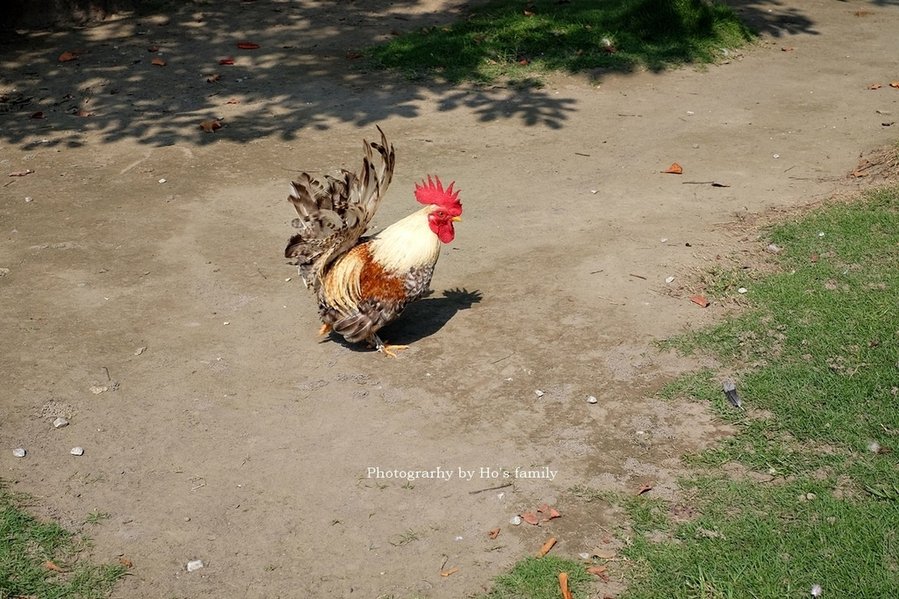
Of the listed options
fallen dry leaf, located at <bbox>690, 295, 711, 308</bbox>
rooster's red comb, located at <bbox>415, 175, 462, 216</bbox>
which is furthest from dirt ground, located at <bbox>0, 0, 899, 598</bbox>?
rooster's red comb, located at <bbox>415, 175, 462, 216</bbox>

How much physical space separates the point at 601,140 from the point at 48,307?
588 cm

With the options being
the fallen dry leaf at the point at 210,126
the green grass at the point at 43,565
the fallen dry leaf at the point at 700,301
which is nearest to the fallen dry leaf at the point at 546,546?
the green grass at the point at 43,565

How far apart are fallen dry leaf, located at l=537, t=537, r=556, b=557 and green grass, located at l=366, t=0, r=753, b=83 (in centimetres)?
801

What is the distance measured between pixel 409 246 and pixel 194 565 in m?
2.60

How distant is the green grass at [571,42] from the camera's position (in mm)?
12047

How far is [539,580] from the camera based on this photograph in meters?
4.55

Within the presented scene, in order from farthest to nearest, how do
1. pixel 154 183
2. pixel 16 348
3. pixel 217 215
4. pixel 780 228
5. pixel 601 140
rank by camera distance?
pixel 601 140 → pixel 154 183 → pixel 217 215 → pixel 780 228 → pixel 16 348

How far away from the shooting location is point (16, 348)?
21.7 ft

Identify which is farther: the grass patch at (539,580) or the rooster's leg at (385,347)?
the rooster's leg at (385,347)

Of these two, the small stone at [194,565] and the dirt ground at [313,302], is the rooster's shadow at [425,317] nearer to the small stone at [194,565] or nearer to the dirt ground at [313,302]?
the dirt ground at [313,302]

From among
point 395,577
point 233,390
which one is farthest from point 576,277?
point 395,577

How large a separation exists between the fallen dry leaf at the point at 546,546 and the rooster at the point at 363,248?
84.4 inches

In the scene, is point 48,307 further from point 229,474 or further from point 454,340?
point 454,340

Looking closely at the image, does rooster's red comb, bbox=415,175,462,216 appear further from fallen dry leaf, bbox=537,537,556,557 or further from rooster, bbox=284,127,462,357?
fallen dry leaf, bbox=537,537,556,557
